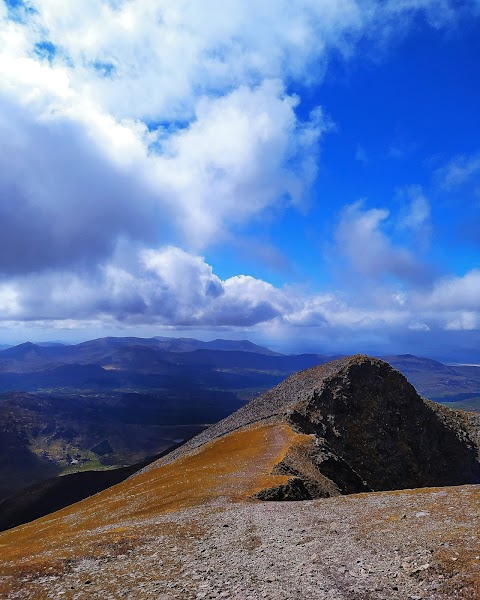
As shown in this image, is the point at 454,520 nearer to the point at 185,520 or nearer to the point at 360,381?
the point at 185,520

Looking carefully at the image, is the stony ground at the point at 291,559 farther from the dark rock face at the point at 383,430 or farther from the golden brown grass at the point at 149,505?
the dark rock face at the point at 383,430

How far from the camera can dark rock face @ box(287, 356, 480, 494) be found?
3076 inches

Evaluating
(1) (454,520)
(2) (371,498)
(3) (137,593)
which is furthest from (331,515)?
(3) (137,593)

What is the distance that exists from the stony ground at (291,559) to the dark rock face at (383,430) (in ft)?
124

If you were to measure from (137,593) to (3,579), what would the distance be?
7744mm

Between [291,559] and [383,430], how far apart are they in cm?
7035

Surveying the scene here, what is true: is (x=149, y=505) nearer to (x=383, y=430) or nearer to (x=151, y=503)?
(x=151, y=503)

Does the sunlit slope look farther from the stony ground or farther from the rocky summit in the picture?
the stony ground

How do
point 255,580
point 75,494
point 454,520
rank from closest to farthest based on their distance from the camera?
1. point 255,580
2. point 454,520
3. point 75,494

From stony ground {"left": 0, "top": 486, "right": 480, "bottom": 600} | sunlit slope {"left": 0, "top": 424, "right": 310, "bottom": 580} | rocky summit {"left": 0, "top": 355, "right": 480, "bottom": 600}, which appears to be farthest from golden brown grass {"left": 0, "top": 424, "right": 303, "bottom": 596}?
stony ground {"left": 0, "top": 486, "right": 480, "bottom": 600}

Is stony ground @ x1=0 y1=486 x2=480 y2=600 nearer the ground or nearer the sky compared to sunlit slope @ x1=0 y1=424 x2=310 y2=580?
nearer the sky

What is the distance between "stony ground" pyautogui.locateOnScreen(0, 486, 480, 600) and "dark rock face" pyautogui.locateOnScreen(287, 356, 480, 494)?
124 ft

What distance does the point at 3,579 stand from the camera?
2155cm

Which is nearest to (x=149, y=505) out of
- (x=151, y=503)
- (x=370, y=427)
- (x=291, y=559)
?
(x=151, y=503)
